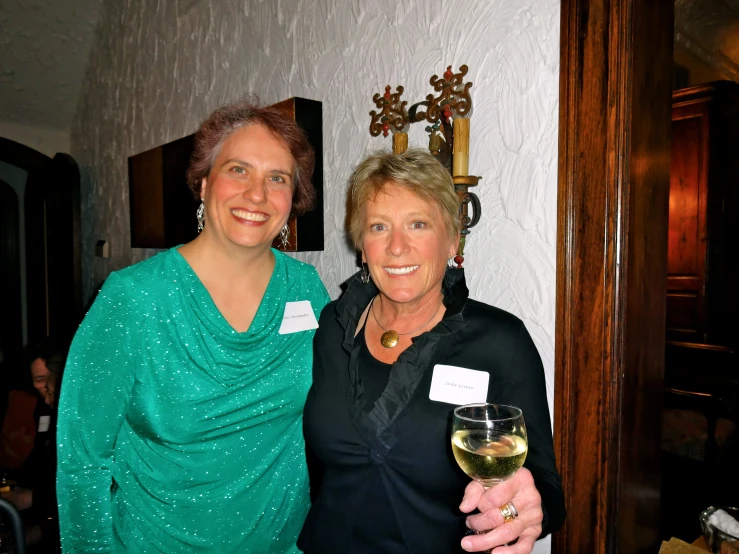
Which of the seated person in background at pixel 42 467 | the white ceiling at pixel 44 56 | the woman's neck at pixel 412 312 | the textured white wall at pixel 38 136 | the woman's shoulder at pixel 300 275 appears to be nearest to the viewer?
the woman's neck at pixel 412 312

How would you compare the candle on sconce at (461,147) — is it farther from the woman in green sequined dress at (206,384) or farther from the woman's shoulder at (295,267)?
the woman's shoulder at (295,267)

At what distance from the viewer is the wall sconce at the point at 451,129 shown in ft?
4.97

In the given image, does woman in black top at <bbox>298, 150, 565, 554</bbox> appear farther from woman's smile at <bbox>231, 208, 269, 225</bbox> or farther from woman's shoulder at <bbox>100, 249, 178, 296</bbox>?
woman's shoulder at <bbox>100, 249, 178, 296</bbox>

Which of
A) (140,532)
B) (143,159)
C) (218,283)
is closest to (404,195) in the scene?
(218,283)

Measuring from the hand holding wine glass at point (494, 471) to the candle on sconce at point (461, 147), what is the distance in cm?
82

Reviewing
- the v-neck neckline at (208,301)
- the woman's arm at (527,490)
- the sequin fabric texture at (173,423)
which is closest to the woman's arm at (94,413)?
the sequin fabric texture at (173,423)

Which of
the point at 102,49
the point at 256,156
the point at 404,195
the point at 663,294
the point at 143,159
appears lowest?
the point at 663,294

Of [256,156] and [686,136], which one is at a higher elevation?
[686,136]

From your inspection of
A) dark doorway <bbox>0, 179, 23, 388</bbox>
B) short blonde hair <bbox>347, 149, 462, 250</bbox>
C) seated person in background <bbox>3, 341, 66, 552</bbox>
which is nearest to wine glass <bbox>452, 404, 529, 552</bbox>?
short blonde hair <bbox>347, 149, 462, 250</bbox>

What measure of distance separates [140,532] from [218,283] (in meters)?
0.68

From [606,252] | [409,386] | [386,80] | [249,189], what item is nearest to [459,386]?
[409,386]

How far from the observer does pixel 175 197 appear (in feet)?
10.5

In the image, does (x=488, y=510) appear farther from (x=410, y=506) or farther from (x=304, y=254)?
(x=304, y=254)

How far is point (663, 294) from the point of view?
4.83ft
